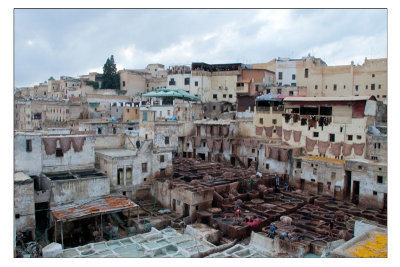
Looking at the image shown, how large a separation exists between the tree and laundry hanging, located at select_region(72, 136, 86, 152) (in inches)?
1580

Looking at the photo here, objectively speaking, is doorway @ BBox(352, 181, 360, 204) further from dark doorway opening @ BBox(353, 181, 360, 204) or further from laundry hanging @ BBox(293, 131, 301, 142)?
laundry hanging @ BBox(293, 131, 301, 142)

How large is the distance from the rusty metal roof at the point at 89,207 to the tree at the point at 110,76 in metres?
43.9

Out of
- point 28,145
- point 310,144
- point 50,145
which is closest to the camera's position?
point 28,145

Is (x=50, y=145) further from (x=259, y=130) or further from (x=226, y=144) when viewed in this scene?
(x=259, y=130)

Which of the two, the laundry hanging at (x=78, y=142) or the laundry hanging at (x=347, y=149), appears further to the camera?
the laundry hanging at (x=347, y=149)

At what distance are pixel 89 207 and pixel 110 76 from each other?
1845 inches

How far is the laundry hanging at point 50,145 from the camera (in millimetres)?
24688

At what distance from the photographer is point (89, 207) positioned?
21.8 m

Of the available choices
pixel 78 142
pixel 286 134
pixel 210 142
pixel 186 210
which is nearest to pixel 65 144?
pixel 78 142

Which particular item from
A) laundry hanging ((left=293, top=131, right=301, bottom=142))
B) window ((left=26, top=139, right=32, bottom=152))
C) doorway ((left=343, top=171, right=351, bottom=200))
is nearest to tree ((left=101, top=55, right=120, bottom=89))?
laundry hanging ((left=293, top=131, right=301, bottom=142))

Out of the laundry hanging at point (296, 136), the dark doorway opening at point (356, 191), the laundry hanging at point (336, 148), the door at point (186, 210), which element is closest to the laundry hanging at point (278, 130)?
the laundry hanging at point (296, 136)

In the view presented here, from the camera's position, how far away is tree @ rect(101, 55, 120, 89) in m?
64.5

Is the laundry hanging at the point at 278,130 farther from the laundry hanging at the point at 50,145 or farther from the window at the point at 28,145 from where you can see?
the window at the point at 28,145

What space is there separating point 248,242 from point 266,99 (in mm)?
23749
